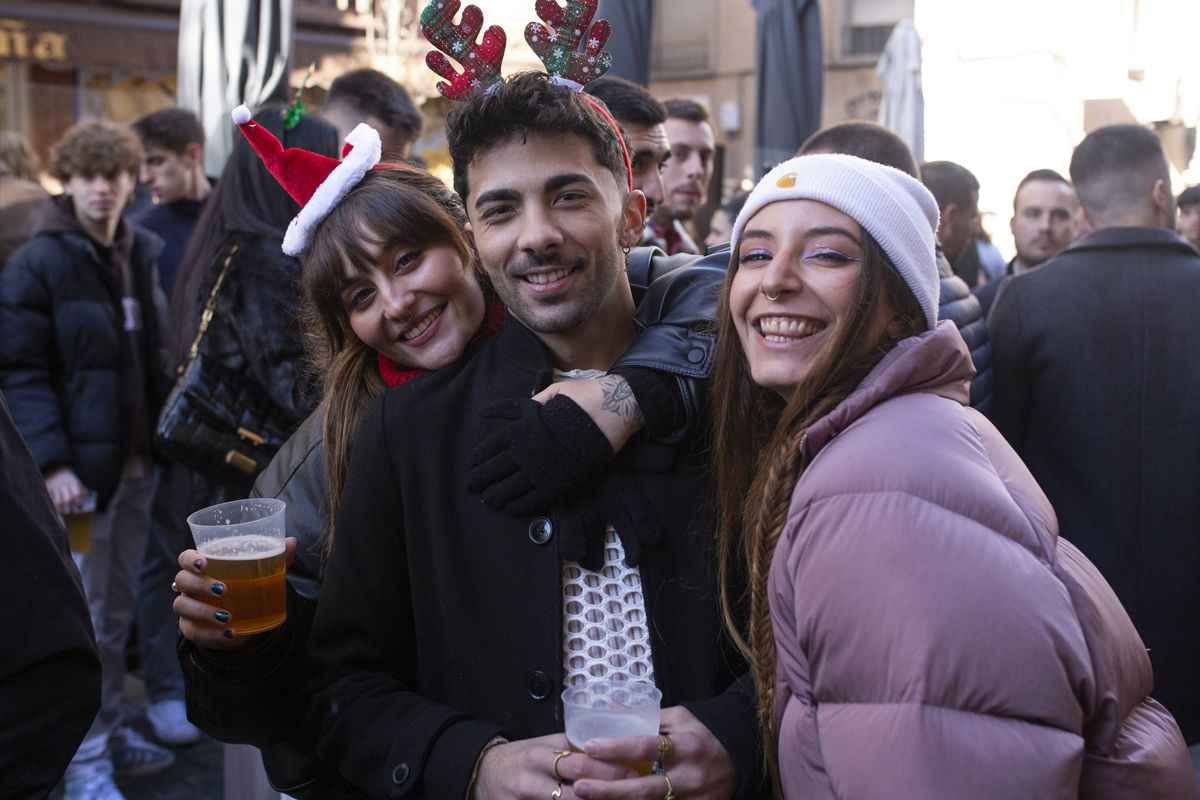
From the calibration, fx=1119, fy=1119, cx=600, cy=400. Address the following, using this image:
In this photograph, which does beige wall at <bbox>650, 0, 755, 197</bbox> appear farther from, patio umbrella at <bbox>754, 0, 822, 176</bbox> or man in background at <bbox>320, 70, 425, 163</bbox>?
man in background at <bbox>320, 70, 425, 163</bbox>

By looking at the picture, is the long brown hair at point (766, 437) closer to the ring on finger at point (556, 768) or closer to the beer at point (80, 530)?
the ring on finger at point (556, 768)

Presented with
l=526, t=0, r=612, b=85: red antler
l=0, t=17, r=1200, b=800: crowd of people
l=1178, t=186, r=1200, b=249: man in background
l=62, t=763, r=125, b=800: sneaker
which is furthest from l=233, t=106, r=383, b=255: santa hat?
l=1178, t=186, r=1200, b=249: man in background

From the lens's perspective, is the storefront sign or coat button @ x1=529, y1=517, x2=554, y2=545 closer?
coat button @ x1=529, y1=517, x2=554, y2=545

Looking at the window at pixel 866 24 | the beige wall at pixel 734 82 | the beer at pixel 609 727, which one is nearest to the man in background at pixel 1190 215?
the beer at pixel 609 727

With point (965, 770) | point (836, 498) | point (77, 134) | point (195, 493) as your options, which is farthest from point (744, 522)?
point (77, 134)

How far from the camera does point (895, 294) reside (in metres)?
1.80

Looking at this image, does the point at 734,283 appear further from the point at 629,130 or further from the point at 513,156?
the point at 629,130

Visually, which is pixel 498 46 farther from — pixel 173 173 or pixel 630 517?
pixel 173 173

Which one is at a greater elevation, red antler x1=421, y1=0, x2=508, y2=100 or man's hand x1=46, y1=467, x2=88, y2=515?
red antler x1=421, y1=0, x2=508, y2=100

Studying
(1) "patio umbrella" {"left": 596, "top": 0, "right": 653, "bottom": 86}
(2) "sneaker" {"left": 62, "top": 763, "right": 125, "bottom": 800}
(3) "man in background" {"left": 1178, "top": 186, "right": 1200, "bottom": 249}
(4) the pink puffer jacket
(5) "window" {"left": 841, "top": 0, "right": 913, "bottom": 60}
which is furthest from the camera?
(5) "window" {"left": 841, "top": 0, "right": 913, "bottom": 60}

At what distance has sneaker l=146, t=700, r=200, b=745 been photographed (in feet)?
15.9

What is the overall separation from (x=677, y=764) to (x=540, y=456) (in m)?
0.55

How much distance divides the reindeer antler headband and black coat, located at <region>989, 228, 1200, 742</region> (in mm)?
1916

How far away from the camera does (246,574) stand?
193 centimetres
